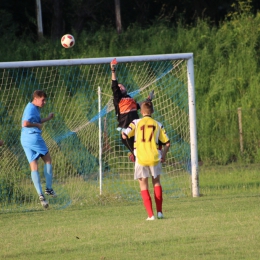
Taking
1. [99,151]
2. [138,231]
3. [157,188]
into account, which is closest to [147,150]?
[157,188]

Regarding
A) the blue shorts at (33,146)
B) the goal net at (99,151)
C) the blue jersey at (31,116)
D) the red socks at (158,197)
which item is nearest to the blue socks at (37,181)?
the blue shorts at (33,146)

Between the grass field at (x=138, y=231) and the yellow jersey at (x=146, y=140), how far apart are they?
2.48 ft

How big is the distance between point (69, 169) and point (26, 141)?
10.4ft

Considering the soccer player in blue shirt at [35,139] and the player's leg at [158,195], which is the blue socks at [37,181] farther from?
the player's leg at [158,195]

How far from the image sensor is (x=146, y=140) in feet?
30.7

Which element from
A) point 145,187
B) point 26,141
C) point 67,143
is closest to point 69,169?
point 67,143

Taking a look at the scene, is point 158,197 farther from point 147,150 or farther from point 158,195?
point 147,150

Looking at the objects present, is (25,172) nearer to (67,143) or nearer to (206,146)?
(67,143)

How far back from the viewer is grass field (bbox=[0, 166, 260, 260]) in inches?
279

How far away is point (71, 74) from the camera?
21266mm

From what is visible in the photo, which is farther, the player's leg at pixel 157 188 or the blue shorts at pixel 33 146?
the blue shorts at pixel 33 146

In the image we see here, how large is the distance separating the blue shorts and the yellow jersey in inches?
88.4

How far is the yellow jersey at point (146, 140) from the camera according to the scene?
30.6 ft

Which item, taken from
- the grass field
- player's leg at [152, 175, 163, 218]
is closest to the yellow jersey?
player's leg at [152, 175, 163, 218]
